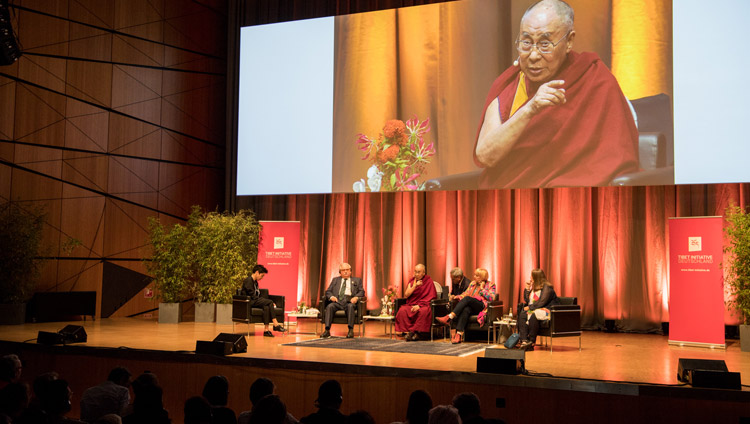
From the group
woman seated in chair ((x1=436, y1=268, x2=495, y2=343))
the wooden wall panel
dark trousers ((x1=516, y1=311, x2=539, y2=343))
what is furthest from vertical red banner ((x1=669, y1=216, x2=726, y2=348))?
the wooden wall panel

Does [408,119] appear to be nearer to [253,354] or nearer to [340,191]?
[340,191]

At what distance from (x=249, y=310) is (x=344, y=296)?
1.22m

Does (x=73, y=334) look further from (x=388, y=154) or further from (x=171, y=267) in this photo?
(x=388, y=154)

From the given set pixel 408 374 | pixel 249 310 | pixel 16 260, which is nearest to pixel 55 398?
pixel 408 374

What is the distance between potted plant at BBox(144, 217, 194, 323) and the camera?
34.8ft

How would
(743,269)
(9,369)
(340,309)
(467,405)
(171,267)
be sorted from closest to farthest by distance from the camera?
1. (467,405)
2. (9,369)
3. (743,269)
4. (340,309)
5. (171,267)

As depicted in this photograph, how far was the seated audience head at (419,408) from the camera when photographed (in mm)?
3072

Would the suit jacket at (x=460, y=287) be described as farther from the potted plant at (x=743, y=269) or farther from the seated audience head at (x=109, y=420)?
the seated audience head at (x=109, y=420)

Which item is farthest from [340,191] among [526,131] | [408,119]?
[526,131]

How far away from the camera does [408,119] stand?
10305mm

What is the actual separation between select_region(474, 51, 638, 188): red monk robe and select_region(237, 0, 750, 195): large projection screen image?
0.01 m

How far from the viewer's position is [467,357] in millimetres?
6492

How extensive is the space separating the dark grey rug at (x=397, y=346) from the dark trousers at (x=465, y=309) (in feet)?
0.89

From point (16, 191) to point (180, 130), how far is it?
10.0ft
